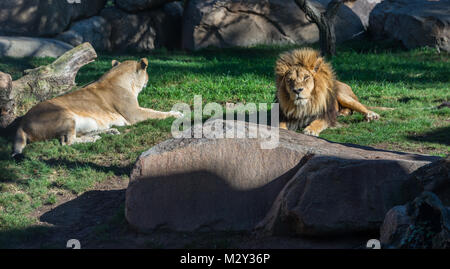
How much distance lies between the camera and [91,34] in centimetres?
1512

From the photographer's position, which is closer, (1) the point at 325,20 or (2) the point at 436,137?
(2) the point at 436,137

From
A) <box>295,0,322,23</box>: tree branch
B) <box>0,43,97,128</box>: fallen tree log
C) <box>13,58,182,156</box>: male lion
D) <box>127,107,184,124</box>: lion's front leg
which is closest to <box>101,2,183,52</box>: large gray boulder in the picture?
<box>295,0,322,23</box>: tree branch

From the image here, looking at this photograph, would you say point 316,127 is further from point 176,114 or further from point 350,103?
point 176,114

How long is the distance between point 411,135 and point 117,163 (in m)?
4.05

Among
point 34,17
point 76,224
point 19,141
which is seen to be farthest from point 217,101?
point 34,17

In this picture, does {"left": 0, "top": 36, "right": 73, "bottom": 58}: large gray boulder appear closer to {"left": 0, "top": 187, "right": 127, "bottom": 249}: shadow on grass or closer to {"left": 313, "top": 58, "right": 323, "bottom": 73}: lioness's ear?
{"left": 313, "top": 58, "right": 323, "bottom": 73}: lioness's ear

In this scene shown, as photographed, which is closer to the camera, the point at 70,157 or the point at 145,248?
the point at 145,248

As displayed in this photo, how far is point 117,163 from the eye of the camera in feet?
23.3

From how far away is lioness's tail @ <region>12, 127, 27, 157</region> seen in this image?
7.31m

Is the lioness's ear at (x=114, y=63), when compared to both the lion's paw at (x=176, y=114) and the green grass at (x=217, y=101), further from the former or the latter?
the lion's paw at (x=176, y=114)

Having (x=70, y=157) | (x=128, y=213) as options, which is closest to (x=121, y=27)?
(x=70, y=157)

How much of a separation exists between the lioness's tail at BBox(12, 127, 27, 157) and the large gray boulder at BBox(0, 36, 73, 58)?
626cm

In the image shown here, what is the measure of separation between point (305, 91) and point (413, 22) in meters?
7.43

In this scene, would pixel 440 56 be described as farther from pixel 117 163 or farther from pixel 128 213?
pixel 128 213
